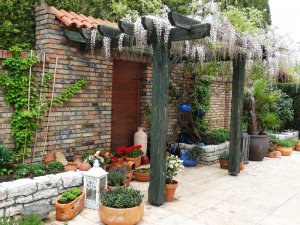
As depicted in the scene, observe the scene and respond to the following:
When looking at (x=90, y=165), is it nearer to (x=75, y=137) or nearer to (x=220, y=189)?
(x=75, y=137)

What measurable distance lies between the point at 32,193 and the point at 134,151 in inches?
97.3

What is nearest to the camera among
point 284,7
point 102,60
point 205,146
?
point 102,60

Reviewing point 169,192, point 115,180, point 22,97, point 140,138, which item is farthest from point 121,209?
point 140,138

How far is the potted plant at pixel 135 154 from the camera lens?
227 inches

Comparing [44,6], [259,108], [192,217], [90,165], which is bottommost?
[192,217]

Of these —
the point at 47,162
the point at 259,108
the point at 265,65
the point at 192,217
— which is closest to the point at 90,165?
the point at 47,162

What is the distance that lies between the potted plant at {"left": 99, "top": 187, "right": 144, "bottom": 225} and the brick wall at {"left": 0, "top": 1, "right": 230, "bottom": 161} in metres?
1.65

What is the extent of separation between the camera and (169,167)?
14.7 ft

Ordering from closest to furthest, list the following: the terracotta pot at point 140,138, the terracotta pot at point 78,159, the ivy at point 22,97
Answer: the ivy at point 22,97 < the terracotta pot at point 78,159 < the terracotta pot at point 140,138

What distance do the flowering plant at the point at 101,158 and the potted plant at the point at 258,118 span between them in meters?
3.63

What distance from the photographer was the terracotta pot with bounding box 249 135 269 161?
284 inches

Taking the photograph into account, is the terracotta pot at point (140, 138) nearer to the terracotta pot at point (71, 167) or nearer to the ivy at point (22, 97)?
the terracotta pot at point (71, 167)

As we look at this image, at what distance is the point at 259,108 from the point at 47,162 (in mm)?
5543

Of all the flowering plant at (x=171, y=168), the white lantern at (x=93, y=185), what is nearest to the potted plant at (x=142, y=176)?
the flowering plant at (x=171, y=168)
